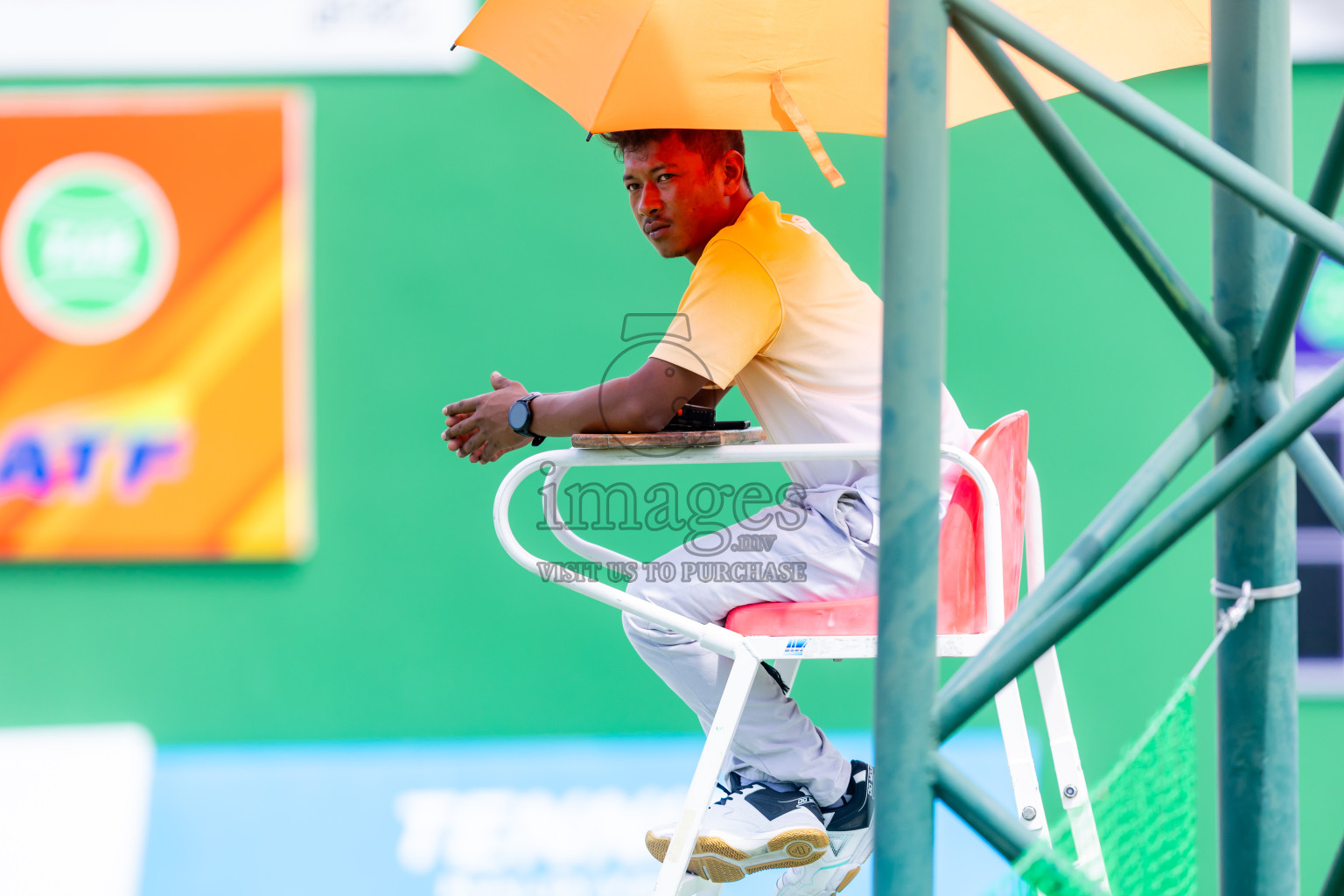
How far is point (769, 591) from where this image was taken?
1.88 metres

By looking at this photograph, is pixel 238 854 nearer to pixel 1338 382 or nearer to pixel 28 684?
pixel 28 684

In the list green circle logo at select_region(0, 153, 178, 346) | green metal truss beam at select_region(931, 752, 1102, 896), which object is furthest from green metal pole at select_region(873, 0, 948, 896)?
green circle logo at select_region(0, 153, 178, 346)

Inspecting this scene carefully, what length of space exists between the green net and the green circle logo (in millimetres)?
3282

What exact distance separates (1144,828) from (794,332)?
0.96 metres

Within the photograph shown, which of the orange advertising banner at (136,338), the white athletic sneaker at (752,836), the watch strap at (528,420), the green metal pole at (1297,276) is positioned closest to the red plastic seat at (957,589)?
the white athletic sneaker at (752,836)

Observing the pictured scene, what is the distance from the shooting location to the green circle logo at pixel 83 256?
145 inches

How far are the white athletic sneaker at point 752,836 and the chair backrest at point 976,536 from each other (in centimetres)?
40

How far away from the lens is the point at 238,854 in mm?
3121

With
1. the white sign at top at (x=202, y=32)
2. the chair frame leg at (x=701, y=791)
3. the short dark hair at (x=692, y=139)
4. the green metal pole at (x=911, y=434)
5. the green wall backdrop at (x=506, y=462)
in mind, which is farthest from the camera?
the green wall backdrop at (x=506, y=462)

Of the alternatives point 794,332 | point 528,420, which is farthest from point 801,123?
point 528,420

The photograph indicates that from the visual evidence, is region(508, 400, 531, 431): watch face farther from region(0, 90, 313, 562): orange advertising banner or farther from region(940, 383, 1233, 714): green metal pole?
region(0, 90, 313, 562): orange advertising banner

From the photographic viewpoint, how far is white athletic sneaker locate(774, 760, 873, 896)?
2.00 metres

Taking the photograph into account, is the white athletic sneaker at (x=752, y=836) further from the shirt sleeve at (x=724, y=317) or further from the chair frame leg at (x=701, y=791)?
the shirt sleeve at (x=724, y=317)

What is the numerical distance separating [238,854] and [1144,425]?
118 inches
